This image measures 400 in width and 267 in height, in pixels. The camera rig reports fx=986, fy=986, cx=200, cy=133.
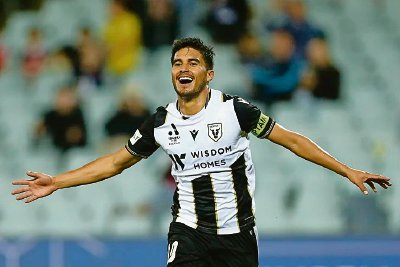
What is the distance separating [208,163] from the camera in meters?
5.56

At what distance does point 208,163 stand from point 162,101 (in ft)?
17.5

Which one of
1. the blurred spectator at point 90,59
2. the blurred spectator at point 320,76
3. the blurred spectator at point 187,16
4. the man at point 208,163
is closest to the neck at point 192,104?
the man at point 208,163

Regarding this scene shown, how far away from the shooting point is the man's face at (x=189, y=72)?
554 centimetres

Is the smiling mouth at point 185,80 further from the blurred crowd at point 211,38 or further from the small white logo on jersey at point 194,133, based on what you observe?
the blurred crowd at point 211,38

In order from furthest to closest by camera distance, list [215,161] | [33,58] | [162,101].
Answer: [33,58], [162,101], [215,161]

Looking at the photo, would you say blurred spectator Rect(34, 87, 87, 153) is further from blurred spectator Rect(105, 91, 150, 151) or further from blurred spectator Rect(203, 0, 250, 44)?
blurred spectator Rect(203, 0, 250, 44)

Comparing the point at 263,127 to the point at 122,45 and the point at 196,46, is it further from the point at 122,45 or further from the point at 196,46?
the point at 122,45

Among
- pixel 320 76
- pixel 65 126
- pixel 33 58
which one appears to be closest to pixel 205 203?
pixel 65 126

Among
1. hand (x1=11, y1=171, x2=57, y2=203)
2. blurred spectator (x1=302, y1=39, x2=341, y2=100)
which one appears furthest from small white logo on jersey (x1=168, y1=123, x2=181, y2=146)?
blurred spectator (x1=302, y1=39, x2=341, y2=100)

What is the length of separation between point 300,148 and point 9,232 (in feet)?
16.1

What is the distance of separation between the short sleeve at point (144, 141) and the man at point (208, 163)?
0.19 ft

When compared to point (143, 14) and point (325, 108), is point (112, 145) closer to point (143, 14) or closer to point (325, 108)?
point (143, 14)

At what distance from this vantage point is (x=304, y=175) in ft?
33.0

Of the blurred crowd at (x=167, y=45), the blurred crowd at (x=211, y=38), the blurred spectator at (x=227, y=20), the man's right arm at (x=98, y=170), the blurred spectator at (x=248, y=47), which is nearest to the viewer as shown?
the man's right arm at (x=98, y=170)
